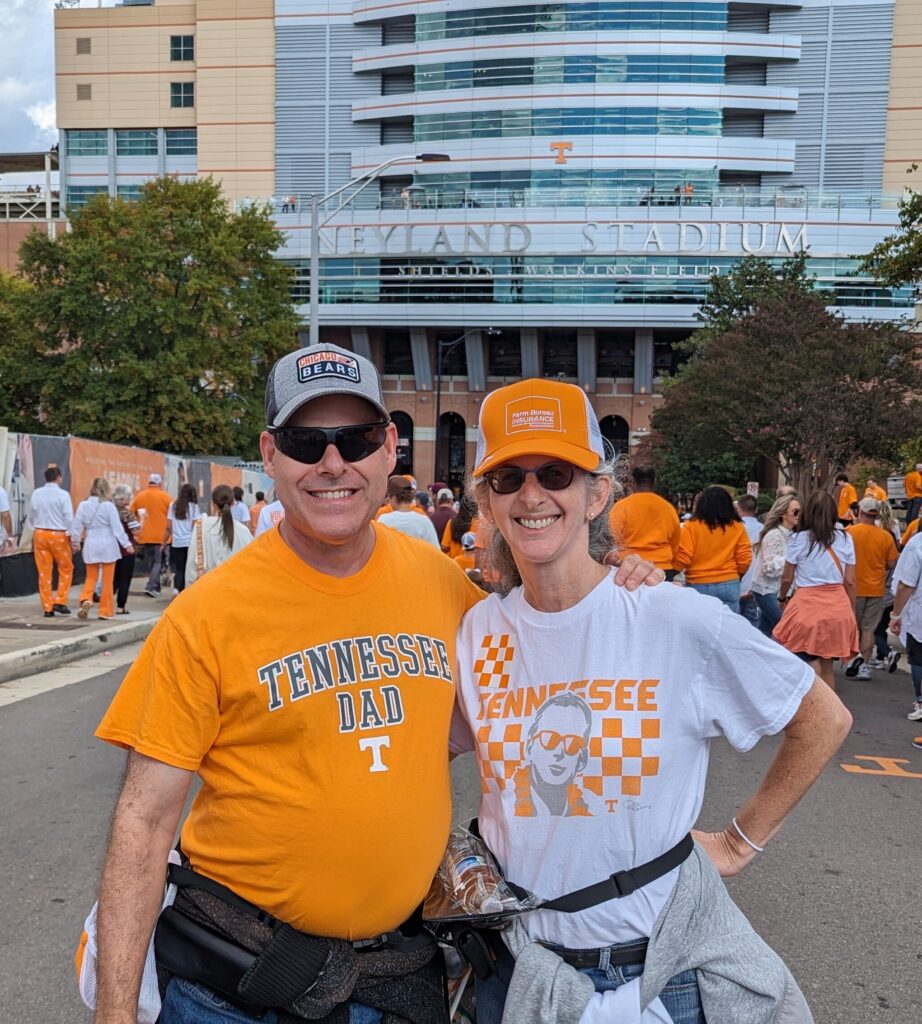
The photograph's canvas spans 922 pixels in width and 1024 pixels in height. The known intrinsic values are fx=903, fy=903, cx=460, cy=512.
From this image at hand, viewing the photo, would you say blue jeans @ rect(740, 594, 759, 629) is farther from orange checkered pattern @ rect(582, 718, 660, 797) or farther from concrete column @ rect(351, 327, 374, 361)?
concrete column @ rect(351, 327, 374, 361)

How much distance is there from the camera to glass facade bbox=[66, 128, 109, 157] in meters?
62.4

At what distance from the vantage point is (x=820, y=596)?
26.4 ft

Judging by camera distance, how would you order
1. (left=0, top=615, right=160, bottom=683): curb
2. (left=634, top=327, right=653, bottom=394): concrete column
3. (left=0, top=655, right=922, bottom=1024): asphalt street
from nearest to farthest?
(left=0, top=655, right=922, bottom=1024): asphalt street → (left=0, top=615, right=160, bottom=683): curb → (left=634, top=327, right=653, bottom=394): concrete column

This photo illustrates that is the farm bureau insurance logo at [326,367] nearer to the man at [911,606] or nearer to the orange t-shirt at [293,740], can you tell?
the orange t-shirt at [293,740]

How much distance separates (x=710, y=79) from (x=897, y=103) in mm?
12192

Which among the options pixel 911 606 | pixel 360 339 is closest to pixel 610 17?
Answer: pixel 360 339

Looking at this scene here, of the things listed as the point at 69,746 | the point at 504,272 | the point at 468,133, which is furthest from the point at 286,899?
the point at 468,133

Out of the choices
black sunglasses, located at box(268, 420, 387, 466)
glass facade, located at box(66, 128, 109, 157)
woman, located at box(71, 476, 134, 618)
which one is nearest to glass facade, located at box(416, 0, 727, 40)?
glass facade, located at box(66, 128, 109, 157)

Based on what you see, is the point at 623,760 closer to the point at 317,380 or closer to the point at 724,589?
the point at 317,380

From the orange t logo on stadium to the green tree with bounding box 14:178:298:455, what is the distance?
85.1 feet

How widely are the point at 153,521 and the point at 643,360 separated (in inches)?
1801

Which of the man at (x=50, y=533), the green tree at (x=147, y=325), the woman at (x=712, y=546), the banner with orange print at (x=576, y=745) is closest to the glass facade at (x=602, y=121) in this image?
the green tree at (x=147, y=325)

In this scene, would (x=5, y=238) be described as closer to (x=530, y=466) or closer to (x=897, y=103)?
(x=897, y=103)

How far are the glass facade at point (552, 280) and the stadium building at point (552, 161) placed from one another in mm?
130
